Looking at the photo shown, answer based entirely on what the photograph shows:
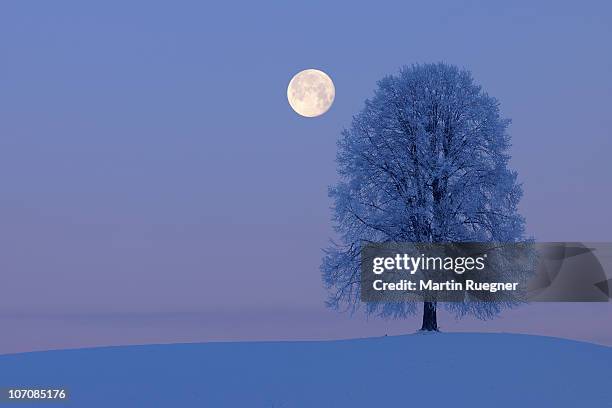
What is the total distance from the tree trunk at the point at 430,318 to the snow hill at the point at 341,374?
7.58 feet

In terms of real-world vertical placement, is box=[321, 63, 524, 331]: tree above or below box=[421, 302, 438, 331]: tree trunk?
above

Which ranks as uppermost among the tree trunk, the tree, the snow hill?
the tree

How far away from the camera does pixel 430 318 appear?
39.7 meters

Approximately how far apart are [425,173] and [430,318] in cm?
696

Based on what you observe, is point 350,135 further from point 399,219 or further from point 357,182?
point 399,219

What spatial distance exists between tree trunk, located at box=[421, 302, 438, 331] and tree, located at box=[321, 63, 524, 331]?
5 centimetres

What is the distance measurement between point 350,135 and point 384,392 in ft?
58.2

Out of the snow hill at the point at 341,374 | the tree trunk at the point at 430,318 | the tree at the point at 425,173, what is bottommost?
the snow hill at the point at 341,374

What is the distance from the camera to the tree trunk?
39625 millimetres

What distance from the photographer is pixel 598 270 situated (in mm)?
36812

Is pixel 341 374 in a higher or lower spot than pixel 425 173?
lower

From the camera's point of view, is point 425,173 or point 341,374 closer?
point 341,374

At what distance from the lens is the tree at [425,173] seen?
40.1 m

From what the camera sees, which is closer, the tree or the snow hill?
the snow hill
